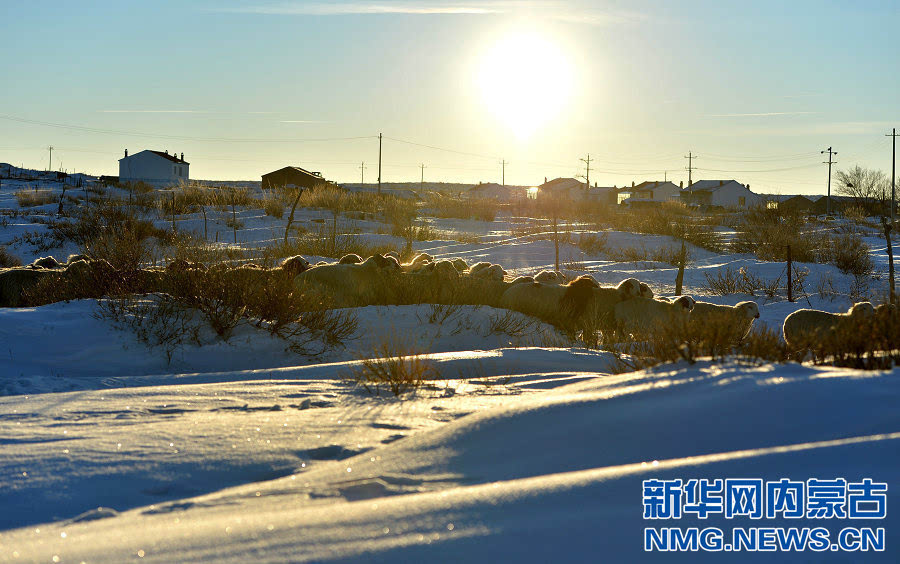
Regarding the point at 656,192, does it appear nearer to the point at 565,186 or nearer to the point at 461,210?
the point at 565,186

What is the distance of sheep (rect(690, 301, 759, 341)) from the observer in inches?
237

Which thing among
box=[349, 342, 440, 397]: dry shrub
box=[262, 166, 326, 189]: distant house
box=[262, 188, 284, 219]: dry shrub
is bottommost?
box=[349, 342, 440, 397]: dry shrub

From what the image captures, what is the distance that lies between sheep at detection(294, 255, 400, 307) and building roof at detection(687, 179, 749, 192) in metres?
99.1

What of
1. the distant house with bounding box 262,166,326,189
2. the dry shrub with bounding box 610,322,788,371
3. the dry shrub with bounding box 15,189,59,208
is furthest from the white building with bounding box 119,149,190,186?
the dry shrub with bounding box 610,322,788,371

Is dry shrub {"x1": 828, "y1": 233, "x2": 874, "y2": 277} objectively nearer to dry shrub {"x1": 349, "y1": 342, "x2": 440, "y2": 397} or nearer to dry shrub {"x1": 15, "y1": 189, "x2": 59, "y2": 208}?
dry shrub {"x1": 349, "y1": 342, "x2": 440, "y2": 397}

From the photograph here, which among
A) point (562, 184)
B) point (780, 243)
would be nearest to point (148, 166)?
point (562, 184)

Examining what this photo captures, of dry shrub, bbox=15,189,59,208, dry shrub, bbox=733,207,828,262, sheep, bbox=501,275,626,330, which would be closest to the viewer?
sheep, bbox=501,275,626,330

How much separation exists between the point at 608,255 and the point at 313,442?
26927mm

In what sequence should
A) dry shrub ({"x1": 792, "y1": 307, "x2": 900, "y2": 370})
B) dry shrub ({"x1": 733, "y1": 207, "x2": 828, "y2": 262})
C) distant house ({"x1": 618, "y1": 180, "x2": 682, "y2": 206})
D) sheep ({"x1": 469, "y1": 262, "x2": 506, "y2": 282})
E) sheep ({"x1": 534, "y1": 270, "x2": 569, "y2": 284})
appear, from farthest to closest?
1. distant house ({"x1": 618, "y1": 180, "x2": 682, "y2": 206})
2. dry shrub ({"x1": 733, "y1": 207, "x2": 828, "y2": 262})
3. sheep ({"x1": 469, "y1": 262, "x2": 506, "y2": 282})
4. sheep ({"x1": 534, "y1": 270, "x2": 569, "y2": 284})
5. dry shrub ({"x1": 792, "y1": 307, "x2": 900, "y2": 370})

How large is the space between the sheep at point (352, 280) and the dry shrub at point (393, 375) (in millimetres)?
5622

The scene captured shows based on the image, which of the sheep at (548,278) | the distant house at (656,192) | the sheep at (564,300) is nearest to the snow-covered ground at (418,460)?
the sheep at (564,300)

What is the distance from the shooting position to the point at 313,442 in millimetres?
4746

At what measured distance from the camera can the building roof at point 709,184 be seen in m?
109

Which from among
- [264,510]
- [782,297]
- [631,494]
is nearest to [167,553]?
[264,510]
